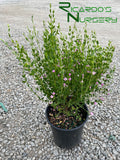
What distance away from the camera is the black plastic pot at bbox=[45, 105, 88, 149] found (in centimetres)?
206

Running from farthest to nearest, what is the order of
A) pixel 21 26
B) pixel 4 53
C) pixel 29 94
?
pixel 21 26 < pixel 4 53 < pixel 29 94

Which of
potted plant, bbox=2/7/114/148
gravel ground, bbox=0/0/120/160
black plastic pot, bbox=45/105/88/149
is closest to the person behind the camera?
potted plant, bbox=2/7/114/148

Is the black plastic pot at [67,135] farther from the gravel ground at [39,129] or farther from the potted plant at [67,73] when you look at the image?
the gravel ground at [39,129]

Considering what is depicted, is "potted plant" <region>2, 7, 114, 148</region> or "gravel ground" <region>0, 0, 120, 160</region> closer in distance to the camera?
"potted plant" <region>2, 7, 114, 148</region>

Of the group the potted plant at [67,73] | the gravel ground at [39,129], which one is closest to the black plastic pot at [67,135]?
the potted plant at [67,73]

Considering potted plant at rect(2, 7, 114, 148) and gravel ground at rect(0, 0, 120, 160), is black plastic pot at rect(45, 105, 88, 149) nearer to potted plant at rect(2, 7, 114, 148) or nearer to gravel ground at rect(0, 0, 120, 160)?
potted plant at rect(2, 7, 114, 148)

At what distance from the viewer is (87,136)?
256 centimetres

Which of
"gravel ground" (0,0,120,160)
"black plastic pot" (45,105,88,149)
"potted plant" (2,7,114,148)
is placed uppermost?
"potted plant" (2,7,114,148)

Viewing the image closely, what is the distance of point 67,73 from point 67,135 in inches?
37.2

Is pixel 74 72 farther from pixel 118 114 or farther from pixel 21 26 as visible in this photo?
pixel 21 26

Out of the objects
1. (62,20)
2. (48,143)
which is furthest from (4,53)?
(62,20)

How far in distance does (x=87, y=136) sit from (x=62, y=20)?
724cm

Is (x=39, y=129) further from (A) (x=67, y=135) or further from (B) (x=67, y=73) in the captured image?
(B) (x=67, y=73)

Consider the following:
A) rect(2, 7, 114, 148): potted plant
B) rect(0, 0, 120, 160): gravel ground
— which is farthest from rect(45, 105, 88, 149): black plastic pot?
rect(0, 0, 120, 160): gravel ground
